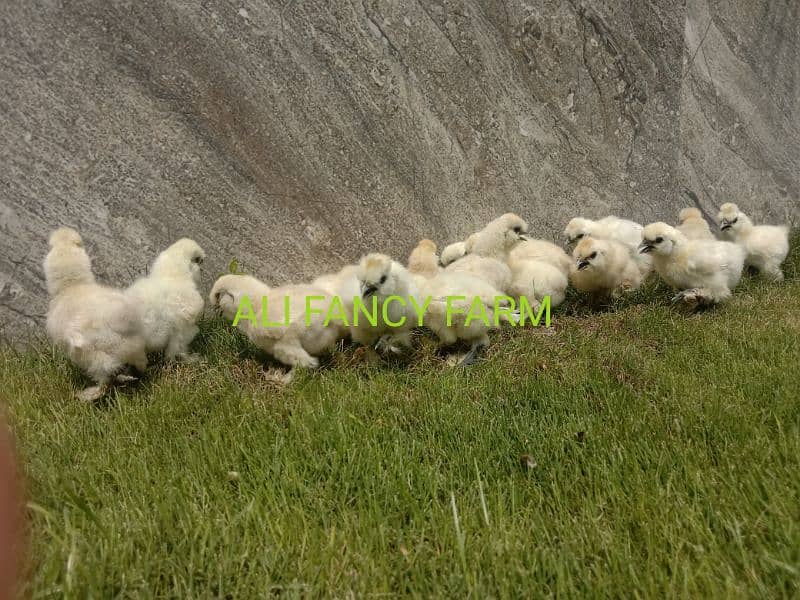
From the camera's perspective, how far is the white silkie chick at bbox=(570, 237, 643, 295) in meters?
3.86

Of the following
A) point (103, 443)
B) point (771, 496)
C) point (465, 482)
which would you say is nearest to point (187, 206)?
point (103, 443)

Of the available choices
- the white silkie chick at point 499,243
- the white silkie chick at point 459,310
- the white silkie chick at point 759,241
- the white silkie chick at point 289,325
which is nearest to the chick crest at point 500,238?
the white silkie chick at point 499,243

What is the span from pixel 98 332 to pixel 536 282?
8.89ft

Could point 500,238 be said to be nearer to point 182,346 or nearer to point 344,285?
→ point 344,285

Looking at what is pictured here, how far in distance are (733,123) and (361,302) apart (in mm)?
5079

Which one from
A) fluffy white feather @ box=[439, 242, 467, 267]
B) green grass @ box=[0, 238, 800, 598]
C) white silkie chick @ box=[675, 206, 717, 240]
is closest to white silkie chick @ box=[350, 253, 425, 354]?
green grass @ box=[0, 238, 800, 598]

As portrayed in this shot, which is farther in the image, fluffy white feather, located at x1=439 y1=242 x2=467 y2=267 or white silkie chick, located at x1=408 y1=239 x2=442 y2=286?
fluffy white feather, located at x1=439 y1=242 x2=467 y2=267

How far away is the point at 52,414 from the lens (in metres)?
2.64

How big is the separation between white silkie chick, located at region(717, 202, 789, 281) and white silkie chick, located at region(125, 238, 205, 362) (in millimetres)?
4171

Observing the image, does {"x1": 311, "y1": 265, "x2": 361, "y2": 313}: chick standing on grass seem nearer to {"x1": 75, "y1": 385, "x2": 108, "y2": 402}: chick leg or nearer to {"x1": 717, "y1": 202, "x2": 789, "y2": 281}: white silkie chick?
{"x1": 75, "y1": 385, "x2": 108, "y2": 402}: chick leg

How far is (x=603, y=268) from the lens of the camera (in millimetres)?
3941

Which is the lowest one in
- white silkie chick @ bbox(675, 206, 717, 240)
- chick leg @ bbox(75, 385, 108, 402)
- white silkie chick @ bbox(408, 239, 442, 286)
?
chick leg @ bbox(75, 385, 108, 402)

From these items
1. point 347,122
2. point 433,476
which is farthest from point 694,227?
point 433,476

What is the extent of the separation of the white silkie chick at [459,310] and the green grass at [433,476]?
22 centimetres
